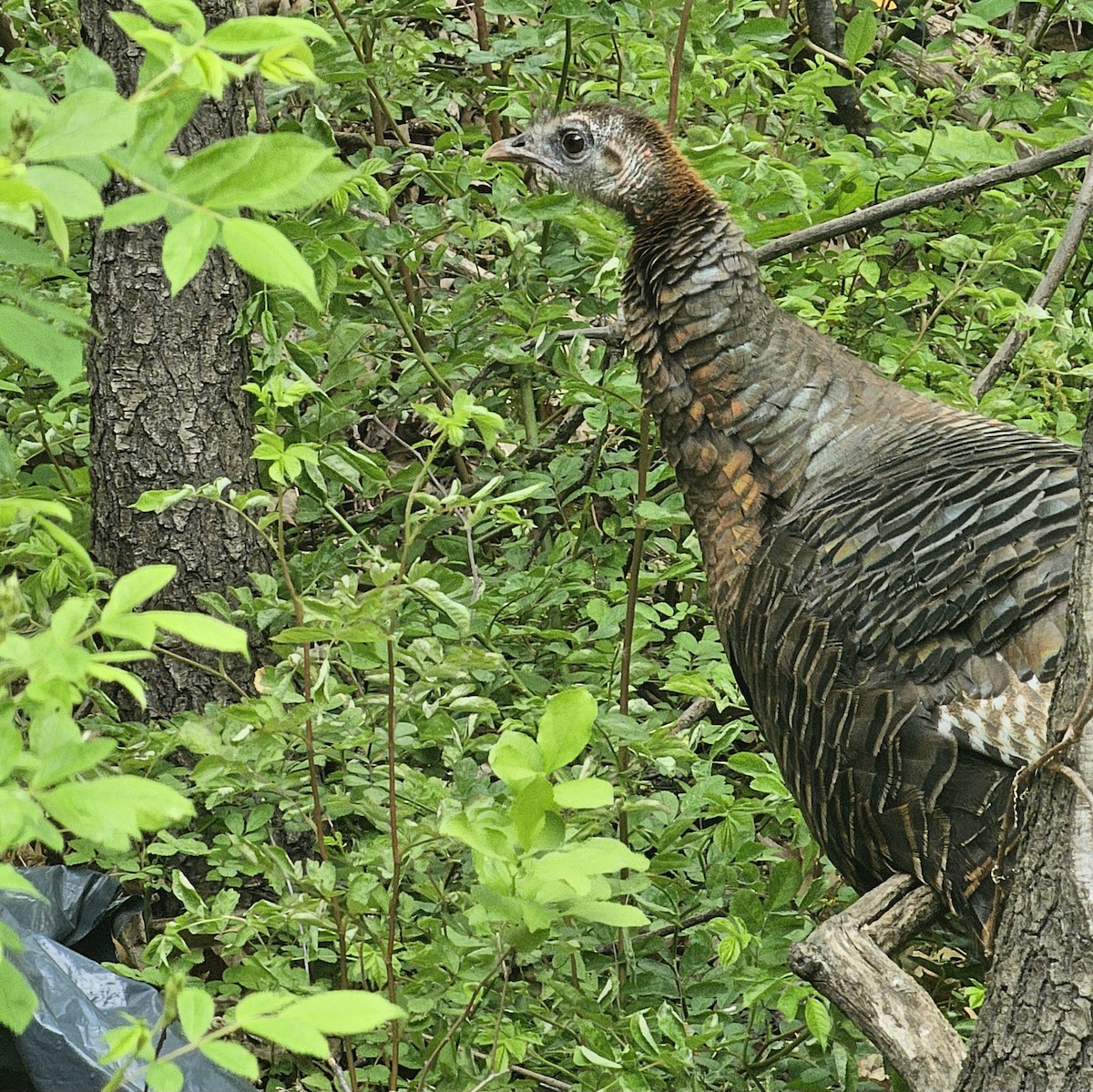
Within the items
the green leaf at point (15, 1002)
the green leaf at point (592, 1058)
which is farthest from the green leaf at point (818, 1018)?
the green leaf at point (15, 1002)

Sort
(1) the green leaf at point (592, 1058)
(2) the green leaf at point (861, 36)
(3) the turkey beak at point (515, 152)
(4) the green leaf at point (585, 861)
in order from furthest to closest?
(2) the green leaf at point (861, 36), (3) the turkey beak at point (515, 152), (1) the green leaf at point (592, 1058), (4) the green leaf at point (585, 861)

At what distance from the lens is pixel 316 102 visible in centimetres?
353

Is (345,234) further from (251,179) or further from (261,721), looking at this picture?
(251,179)

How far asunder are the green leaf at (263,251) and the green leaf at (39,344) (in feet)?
0.52

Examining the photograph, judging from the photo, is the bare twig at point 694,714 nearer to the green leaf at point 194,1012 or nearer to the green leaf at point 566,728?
the green leaf at point 566,728

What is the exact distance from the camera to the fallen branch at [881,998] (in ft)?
5.53

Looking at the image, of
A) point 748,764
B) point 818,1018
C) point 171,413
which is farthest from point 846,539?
point 171,413

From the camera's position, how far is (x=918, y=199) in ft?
10.2

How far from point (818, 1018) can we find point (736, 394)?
124 centimetres

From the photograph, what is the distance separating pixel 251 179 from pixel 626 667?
2.17 metres

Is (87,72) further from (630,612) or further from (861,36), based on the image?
(861,36)

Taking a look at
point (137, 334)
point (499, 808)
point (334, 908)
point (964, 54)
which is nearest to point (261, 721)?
point (334, 908)

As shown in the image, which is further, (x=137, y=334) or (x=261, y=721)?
(x=137, y=334)

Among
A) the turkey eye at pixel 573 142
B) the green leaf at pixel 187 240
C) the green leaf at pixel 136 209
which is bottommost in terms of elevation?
the turkey eye at pixel 573 142
